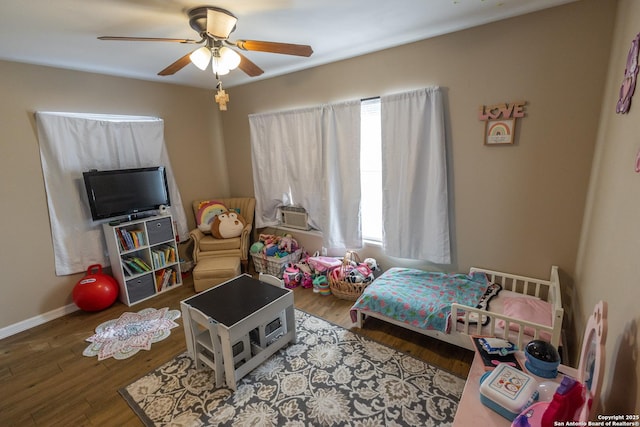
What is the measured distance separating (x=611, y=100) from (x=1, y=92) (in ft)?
15.0

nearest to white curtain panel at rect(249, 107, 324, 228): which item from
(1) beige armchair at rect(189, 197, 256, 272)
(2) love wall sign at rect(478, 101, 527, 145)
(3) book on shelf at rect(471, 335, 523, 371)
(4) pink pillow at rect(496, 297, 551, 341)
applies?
(1) beige armchair at rect(189, 197, 256, 272)

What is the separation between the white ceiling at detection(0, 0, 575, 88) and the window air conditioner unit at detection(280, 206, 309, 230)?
1.79m

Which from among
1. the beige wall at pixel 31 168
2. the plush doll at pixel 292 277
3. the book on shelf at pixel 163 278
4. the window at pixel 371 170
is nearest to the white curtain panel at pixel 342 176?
the window at pixel 371 170

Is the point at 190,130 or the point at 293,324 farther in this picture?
the point at 190,130

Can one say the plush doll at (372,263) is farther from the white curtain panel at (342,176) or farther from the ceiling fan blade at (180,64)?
the ceiling fan blade at (180,64)

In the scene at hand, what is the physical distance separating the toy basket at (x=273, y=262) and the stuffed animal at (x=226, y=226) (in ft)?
1.30

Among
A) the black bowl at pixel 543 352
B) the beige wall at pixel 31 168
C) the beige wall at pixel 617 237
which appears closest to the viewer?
the beige wall at pixel 617 237

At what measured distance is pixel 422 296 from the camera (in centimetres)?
232

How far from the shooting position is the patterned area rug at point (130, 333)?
2.38m

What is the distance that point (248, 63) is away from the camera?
78.5 inches

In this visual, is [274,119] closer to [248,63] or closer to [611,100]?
[248,63]

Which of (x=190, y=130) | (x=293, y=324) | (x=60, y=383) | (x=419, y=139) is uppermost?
(x=190, y=130)

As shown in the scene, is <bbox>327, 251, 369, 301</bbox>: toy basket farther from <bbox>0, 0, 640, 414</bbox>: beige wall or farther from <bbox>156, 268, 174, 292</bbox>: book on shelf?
<bbox>156, 268, 174, 292</bbox>: book on shelf

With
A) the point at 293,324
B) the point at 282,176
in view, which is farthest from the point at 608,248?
the point at 282,176
